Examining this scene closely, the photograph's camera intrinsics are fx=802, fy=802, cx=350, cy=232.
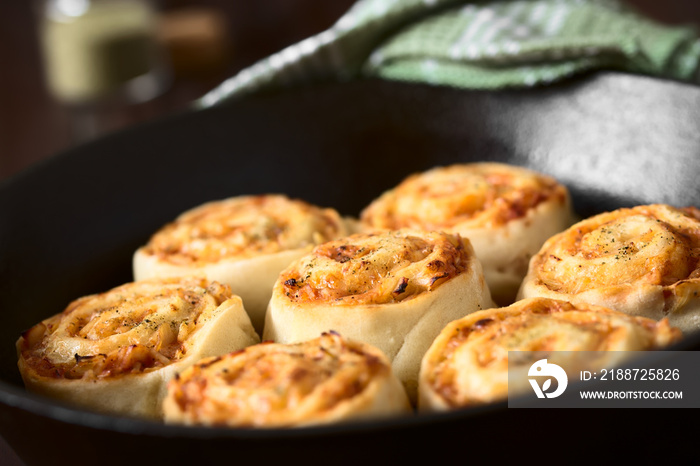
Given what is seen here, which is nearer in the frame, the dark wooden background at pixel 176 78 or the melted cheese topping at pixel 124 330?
the melted cheese topping at pixel 124 330

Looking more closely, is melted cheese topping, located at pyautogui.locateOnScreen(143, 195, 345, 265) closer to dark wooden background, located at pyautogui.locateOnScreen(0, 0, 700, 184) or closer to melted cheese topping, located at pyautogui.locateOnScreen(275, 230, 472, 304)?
melted cheese topping, located at pyautogui.locateOnScreen(275, 230, 472, 304)

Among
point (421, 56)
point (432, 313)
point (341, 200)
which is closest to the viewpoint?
point (432, 313)

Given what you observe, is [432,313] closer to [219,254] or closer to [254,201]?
[219,254]

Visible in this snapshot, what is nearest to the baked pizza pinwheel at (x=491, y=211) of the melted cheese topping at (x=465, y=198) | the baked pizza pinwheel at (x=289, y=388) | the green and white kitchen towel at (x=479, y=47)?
the melted cheese topping at (x=465, y=198)

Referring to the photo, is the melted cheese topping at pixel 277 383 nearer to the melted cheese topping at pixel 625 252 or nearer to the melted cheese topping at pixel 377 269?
the melted cheese topping at pixel 377 269

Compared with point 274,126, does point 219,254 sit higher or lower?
lower

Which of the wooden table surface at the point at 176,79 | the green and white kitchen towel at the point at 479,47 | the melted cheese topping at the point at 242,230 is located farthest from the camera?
the wooden table surface at the point at 176,79

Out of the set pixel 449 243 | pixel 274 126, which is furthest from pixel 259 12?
pixel 449 243
